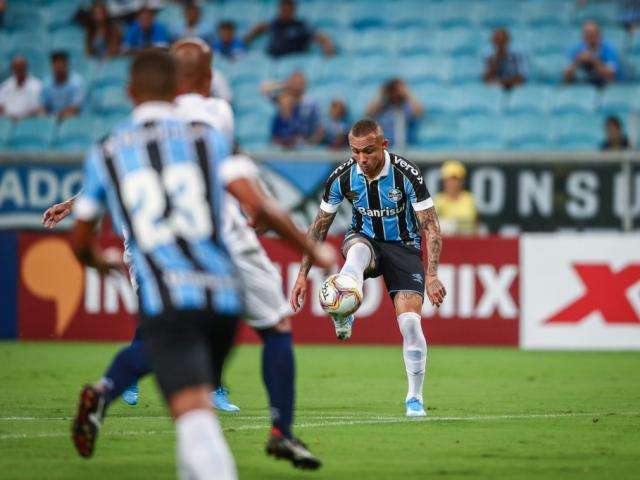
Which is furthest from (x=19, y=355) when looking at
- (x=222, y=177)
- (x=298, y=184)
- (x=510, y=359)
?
(x=222, y=177)

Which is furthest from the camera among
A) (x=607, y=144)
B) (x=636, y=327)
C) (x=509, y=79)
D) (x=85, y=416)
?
(x=509, y=79)

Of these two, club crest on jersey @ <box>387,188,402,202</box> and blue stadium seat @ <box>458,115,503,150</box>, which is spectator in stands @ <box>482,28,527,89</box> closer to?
blue stadium seat @ <box>458,115,503,150</box>

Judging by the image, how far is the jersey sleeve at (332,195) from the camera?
10148 mm

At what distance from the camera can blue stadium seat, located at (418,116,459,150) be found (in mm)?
19125

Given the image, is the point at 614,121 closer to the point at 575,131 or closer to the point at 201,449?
the point at 575,131

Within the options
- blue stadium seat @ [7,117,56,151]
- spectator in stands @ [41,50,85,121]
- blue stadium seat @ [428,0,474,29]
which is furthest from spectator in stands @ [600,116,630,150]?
blue stadium seat @ [7,117,56,151]

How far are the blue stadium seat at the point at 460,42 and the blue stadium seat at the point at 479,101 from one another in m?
1.30

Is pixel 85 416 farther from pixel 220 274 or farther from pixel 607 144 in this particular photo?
pixel 607 144

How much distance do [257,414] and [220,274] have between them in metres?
4.22

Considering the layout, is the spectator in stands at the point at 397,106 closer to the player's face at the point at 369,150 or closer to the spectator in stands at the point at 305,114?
the spectator in stands at the point at 305,114

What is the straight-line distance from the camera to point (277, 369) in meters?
6.97

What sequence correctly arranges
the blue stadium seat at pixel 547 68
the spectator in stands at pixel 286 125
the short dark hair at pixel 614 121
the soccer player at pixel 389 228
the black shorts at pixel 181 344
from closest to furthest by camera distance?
the black shorts at pixel 181 344, the soccer player at pixel 389 228, the short dark hair at pixel 614 121, the spectator in stands at pixel 286 125, the blue stadium seat at pixel 547 68

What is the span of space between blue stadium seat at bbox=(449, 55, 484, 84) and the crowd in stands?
0.06 meters

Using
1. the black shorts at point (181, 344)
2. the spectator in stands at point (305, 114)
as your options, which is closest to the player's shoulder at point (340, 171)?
the black shorts at point (181, 344)
